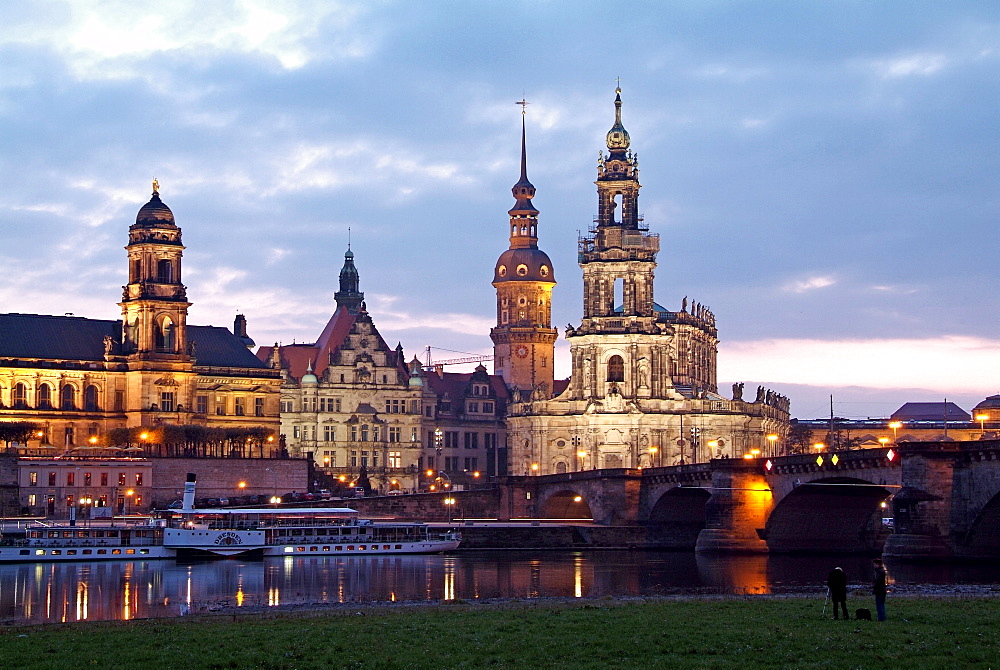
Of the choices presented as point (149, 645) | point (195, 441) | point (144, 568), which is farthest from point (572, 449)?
→ point (149, 645)

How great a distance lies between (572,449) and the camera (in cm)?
16650

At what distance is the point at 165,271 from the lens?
151 m

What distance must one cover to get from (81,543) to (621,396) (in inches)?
2921

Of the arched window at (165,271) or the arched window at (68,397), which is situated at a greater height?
the arched window at (165,271)

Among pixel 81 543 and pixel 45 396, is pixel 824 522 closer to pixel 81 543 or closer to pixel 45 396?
pixel 81 543

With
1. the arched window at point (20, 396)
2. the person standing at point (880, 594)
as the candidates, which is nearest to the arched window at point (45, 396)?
the arched window at point (20, 396)

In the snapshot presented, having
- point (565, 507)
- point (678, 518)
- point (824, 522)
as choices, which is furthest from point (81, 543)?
point (565, 507)

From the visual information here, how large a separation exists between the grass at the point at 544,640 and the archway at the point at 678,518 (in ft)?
228

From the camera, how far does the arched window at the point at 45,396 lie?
148m

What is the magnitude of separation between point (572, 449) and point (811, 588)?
9176 cm

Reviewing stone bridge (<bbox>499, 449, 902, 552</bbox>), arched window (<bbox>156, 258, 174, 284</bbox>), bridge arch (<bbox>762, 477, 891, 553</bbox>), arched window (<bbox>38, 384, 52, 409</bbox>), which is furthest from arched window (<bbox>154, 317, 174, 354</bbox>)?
bridge arch (<bbox>762, 477, 891, 553</bbox>)

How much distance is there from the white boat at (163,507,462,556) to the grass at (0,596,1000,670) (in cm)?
5035

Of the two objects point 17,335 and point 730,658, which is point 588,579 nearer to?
point 730,658

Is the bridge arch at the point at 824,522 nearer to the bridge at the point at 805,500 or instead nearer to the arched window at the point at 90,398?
the bridge at the point at 805,500
